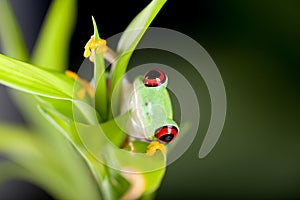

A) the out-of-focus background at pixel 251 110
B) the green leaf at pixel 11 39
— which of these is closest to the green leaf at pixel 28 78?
the green leaf at pixel 11 39

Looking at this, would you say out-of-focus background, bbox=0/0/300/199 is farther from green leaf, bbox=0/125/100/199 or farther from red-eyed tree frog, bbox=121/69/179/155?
red-eyed tree frog, bbox=121/69/179/155

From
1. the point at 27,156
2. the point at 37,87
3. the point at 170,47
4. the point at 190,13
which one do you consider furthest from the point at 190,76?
the point at 37,87

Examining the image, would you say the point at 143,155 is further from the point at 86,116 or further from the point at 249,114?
the point at 249,114

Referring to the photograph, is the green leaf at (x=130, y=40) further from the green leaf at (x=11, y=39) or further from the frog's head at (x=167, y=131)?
the green leaf at (x=11, y=39)

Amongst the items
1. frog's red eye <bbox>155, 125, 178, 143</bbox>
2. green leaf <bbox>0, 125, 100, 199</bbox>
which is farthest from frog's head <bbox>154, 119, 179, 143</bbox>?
green leaf <bbox>0, 125, 100, 199</bbox>

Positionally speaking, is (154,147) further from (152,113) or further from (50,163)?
(50,163)

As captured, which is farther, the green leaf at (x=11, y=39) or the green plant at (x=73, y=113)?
the green leaf at (x=11, y=39)
